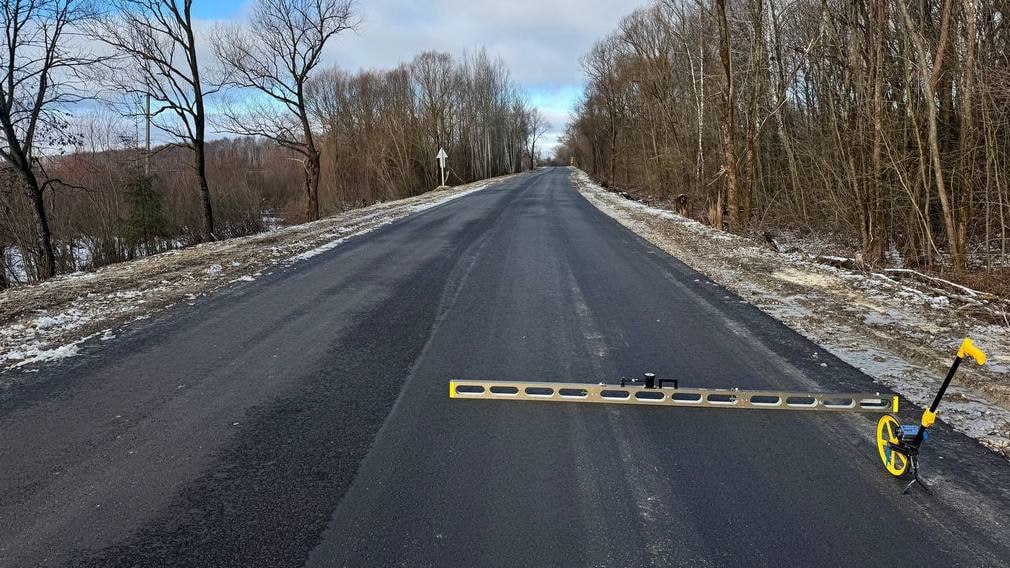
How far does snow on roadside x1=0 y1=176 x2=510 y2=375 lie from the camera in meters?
5.29

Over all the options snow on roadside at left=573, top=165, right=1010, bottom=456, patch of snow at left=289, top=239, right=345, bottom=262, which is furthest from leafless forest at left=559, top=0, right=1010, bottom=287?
patch of snow at left=289, top=239, right=345, bottom=262

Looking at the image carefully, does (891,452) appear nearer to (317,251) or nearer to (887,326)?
(887,326)

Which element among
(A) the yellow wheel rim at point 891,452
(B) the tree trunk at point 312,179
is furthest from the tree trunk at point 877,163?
(B) the tree trunk at point 312,179

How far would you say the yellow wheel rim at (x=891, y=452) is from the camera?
113 inches

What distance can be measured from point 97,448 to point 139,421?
350 millimetres

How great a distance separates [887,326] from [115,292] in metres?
9.26

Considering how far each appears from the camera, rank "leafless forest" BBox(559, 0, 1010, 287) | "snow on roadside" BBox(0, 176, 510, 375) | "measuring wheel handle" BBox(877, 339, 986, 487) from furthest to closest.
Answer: "leafless forest" BBox(559, 0, 1010, 287), "snow on roadside" BBox(0, 176, 510, 375), "measuring wheel handle" BBox(877, 339, 986, 487)

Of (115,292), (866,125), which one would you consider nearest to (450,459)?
(115,292)

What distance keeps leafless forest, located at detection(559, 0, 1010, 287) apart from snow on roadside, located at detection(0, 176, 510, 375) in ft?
35.6

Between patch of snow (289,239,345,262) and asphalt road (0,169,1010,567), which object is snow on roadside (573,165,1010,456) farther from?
patch of snow (289,239,345,262)

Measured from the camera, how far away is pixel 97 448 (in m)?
3.31

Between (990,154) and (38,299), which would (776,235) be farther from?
(38,299)

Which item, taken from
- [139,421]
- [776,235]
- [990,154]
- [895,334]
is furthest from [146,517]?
[776,235]

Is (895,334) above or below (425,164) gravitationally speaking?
below
